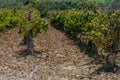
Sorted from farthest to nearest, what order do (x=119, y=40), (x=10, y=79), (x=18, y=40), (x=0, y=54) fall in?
(x=18, y=40) < (x=0, y=54) < (x=119, y=40) < (x=10, y=79)

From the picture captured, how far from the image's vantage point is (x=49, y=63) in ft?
54.5

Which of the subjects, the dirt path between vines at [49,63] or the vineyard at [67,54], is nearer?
the dirt path between vines at [49,63]

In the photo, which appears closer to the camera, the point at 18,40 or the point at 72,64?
the point at 72,64

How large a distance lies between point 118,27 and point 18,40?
11.0m

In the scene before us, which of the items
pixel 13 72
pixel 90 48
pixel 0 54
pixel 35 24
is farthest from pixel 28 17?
pixel 13 72

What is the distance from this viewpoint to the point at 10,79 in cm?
1311

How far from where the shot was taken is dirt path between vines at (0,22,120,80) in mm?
13961

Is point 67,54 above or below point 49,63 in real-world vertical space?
below

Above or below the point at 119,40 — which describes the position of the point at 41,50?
below

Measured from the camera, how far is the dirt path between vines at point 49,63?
1396cm

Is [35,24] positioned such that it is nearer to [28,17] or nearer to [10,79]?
[28,17]

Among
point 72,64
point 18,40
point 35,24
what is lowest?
point 18,40

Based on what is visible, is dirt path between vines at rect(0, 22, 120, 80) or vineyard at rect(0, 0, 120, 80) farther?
vineyard at rect(0, 0, 120, 80)

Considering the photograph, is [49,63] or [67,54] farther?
[67,54]
